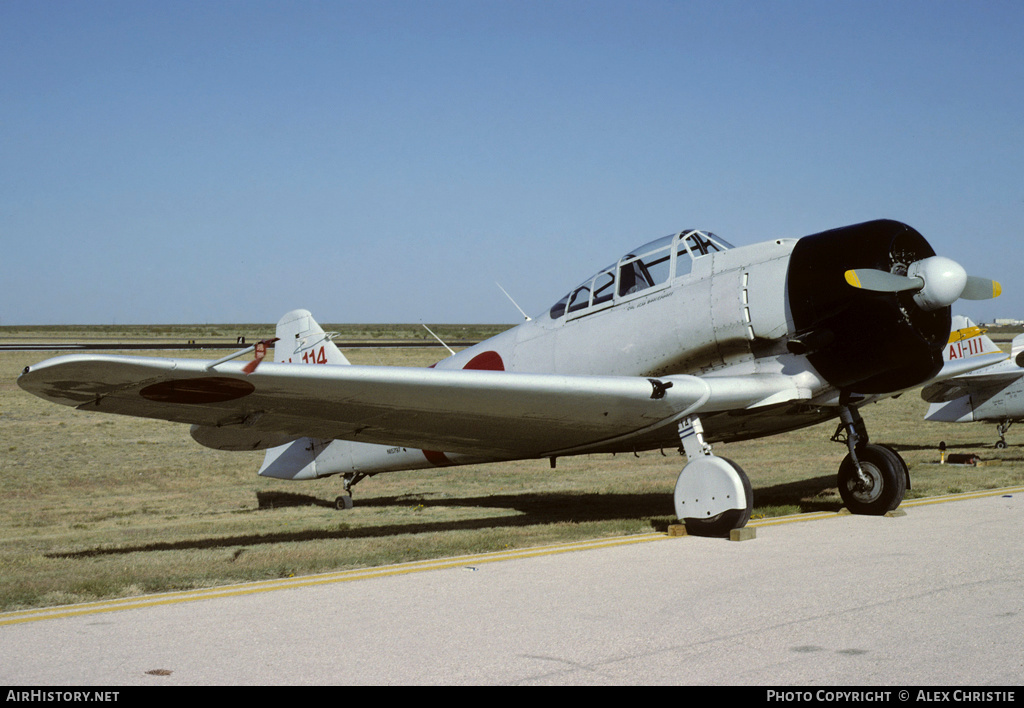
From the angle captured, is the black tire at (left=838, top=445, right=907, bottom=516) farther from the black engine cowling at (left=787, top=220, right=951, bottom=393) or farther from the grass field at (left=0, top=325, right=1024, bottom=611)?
the black engine cowling at (left=787, top=220, right=951, bottom=393)

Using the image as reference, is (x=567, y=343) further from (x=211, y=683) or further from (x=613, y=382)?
(x=211, y=683)

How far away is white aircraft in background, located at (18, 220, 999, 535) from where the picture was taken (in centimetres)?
708

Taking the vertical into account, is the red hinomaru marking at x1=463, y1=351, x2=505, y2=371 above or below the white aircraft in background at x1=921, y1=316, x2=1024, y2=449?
above

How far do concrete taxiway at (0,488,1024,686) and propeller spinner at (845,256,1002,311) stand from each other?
220cm

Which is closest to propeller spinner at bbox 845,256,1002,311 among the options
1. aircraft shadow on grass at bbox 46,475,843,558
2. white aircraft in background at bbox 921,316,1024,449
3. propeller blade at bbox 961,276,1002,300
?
propeller blade at bbox 961,276,1002,300

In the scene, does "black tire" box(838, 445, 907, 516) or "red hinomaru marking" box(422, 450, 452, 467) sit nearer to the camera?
"black tire" box(838, 445, 907, 516)

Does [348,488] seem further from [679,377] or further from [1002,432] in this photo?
[1002,432]

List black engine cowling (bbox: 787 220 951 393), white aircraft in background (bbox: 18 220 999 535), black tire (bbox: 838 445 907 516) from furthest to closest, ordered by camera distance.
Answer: black tire (bbox: 838 445 907 516) < black engine cowling (bbox: 787 220 951 393) < white aircraft in background (bbox: 18 220 999 535)

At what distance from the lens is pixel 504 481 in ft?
51.8

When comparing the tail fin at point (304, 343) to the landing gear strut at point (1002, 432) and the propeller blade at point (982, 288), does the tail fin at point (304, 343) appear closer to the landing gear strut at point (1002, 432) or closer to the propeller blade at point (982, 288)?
the propeller blade at point (982, 288)

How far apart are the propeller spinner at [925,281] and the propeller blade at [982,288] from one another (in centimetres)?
107

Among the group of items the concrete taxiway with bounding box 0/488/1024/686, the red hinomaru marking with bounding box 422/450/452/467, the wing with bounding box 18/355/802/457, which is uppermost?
the wing with bounding box 18/355/802/457

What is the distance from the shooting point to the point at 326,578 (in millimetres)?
6367

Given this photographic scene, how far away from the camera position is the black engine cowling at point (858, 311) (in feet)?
26.5
